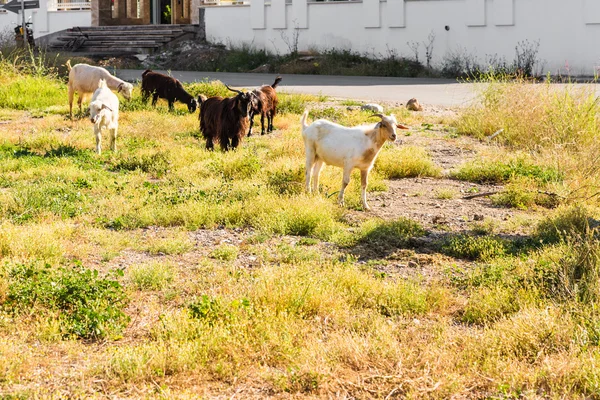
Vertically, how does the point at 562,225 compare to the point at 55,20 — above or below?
below

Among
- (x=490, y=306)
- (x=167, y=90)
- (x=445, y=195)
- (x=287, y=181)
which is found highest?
(x=167, y=90)

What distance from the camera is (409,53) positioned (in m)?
29.6

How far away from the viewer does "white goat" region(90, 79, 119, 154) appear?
12812 mm

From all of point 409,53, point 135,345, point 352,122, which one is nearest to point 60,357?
point 135,345

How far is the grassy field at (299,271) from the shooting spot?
518 cm

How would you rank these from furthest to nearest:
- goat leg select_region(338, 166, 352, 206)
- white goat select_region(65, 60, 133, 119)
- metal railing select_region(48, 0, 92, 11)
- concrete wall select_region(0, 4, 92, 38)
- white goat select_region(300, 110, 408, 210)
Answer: metal railing select_region(48, 0, 92, 11) < concrete wall select_region(0, 4, 92, 38) < white goat select_region(65, 60, 133, 119) < goat leg select_region(338, 166, 352, 206) < white goat select_region(300, 110, 408, 210)

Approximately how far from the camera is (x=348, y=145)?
9.72 m

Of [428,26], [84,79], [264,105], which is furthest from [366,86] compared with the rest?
[84,79]

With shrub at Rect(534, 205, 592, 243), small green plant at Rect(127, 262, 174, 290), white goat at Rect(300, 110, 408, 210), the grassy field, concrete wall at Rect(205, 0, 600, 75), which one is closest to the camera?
the grassy field

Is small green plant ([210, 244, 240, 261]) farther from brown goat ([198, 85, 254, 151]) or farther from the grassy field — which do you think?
brown goat ([198, 85, 254, 151])

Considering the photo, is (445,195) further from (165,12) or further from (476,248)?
(165,12)

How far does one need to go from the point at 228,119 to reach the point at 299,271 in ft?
21.6

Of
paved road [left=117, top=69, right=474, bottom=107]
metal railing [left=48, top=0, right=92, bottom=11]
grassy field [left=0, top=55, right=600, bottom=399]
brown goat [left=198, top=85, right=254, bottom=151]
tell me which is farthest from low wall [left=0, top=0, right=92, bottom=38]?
brown goat [left=198, top=85, right=254, bottom=151]

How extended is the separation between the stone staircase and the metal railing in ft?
6.96
